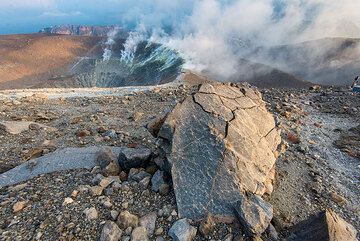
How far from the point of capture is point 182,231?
4.03 meters

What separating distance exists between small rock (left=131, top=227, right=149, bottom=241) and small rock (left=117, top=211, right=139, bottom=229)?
92 mm

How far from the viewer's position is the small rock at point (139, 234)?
3.94 metres

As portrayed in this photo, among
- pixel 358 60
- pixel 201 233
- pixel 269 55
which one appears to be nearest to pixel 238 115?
pixel 201 233

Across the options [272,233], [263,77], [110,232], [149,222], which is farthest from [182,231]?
[263,77]

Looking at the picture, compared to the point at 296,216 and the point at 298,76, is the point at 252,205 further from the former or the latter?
the point at 298,76

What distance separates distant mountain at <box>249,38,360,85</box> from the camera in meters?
29.2

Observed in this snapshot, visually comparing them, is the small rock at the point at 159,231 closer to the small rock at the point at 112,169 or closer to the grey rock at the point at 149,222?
the grey rock at the point at 149,222

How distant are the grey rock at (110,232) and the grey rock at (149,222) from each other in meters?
0.34

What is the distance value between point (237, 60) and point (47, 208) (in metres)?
34.6

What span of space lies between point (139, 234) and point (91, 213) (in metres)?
0.74

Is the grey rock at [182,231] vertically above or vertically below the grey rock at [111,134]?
above

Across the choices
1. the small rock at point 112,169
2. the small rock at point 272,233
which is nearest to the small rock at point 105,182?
the small rock at point 112,169

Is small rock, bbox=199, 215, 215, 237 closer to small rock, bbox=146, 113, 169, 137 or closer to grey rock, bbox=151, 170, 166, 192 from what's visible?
grey rock, bbox=151, 170, 166, 192

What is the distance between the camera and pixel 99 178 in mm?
4949
